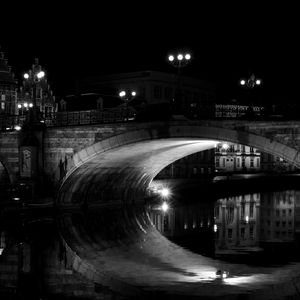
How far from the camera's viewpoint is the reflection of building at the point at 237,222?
110ft

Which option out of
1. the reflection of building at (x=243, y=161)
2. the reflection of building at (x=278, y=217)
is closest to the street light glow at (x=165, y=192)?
the reflection of building at (x=278, y=217)

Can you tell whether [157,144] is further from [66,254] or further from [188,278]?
[188,278]

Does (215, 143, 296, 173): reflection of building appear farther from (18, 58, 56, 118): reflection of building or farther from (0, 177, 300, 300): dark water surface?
(0, 177, 300, 300): dark water surface

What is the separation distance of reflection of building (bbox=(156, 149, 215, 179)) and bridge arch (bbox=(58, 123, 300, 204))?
86.4ft

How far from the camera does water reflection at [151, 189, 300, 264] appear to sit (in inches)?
1199

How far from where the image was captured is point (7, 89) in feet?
274

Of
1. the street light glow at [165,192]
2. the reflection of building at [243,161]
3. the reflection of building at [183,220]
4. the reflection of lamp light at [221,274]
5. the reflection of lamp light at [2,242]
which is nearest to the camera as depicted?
the reflection of lamp light at [221,274]

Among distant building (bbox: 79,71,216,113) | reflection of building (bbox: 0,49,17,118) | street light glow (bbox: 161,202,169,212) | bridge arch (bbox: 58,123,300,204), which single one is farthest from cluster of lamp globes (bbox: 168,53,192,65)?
distant building (bbox: 79,71,216,113)

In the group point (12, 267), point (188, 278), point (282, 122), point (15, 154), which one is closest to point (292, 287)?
point (188, 278)

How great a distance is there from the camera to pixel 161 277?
23.8m

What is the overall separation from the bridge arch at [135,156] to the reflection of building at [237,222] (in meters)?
4.53

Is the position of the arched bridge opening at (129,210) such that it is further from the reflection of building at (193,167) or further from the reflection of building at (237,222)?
the reflection of building at (193,167)

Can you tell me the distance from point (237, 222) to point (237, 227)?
9.40 feet

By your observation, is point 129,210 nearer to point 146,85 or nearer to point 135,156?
point 135,156
